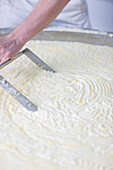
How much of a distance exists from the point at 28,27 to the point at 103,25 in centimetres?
131

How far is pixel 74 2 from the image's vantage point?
6.93 feet

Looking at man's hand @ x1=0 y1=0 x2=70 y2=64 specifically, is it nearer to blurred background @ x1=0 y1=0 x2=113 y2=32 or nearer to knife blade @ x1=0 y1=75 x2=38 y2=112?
knife blade @ x1=0 y1=75 x2=38 y2=112

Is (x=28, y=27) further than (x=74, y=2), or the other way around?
(x=74, y=2)

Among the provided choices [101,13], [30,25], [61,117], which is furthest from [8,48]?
[101,13]

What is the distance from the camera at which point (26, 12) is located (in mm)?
2260

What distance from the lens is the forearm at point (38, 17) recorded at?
116cm

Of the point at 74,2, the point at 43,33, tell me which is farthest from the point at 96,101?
the point at 74,2

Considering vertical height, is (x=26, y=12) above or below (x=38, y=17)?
above

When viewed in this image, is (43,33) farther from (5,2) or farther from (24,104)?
(24,104)

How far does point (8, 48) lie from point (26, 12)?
1194 mm

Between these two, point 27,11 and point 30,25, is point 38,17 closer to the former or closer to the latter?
point 30,25

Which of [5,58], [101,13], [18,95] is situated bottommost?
[18,95]

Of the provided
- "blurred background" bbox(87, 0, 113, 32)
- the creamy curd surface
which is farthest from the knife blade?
"blurred background" bbox(87, 0, 113, 32)

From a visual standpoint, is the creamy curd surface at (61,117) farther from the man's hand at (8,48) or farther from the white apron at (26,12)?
the white apron at (26,12)
